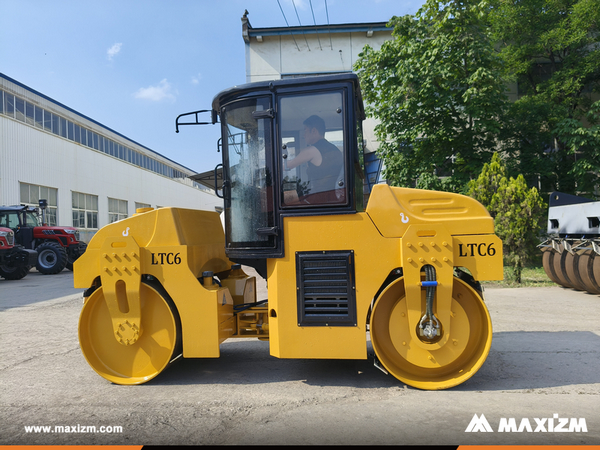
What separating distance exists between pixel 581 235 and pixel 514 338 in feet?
16.9

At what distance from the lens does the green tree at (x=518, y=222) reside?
11.1 meters

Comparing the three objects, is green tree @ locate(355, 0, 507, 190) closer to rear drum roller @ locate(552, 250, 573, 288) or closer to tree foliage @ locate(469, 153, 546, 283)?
tree foliage @ locate(469, 153, 546, 283)

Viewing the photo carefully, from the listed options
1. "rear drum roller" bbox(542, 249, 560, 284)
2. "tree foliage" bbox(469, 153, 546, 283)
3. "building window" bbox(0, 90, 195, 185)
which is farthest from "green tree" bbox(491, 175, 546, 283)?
"building window" bbox(0, 90, 195, 185)

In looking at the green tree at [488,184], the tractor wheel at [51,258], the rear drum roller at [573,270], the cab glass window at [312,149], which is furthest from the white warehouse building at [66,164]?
the cab glass window at [312,149]

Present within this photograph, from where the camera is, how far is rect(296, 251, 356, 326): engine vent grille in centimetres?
419

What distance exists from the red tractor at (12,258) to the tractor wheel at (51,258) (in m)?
1.22

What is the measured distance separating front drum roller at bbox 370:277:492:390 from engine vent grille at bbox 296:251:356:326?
28cm

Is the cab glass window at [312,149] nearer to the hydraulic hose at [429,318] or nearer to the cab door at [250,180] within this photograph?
the cab door at [250,180]

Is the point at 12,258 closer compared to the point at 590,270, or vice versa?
the point at 590,270

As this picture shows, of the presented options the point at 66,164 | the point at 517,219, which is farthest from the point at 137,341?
the point at 66,164

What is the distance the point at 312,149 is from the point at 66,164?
1059 inches

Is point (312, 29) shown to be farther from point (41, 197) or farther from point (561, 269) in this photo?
point (41, 197)

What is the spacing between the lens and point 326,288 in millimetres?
4230

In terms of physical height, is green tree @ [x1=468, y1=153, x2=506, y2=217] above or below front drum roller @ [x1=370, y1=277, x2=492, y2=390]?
above
